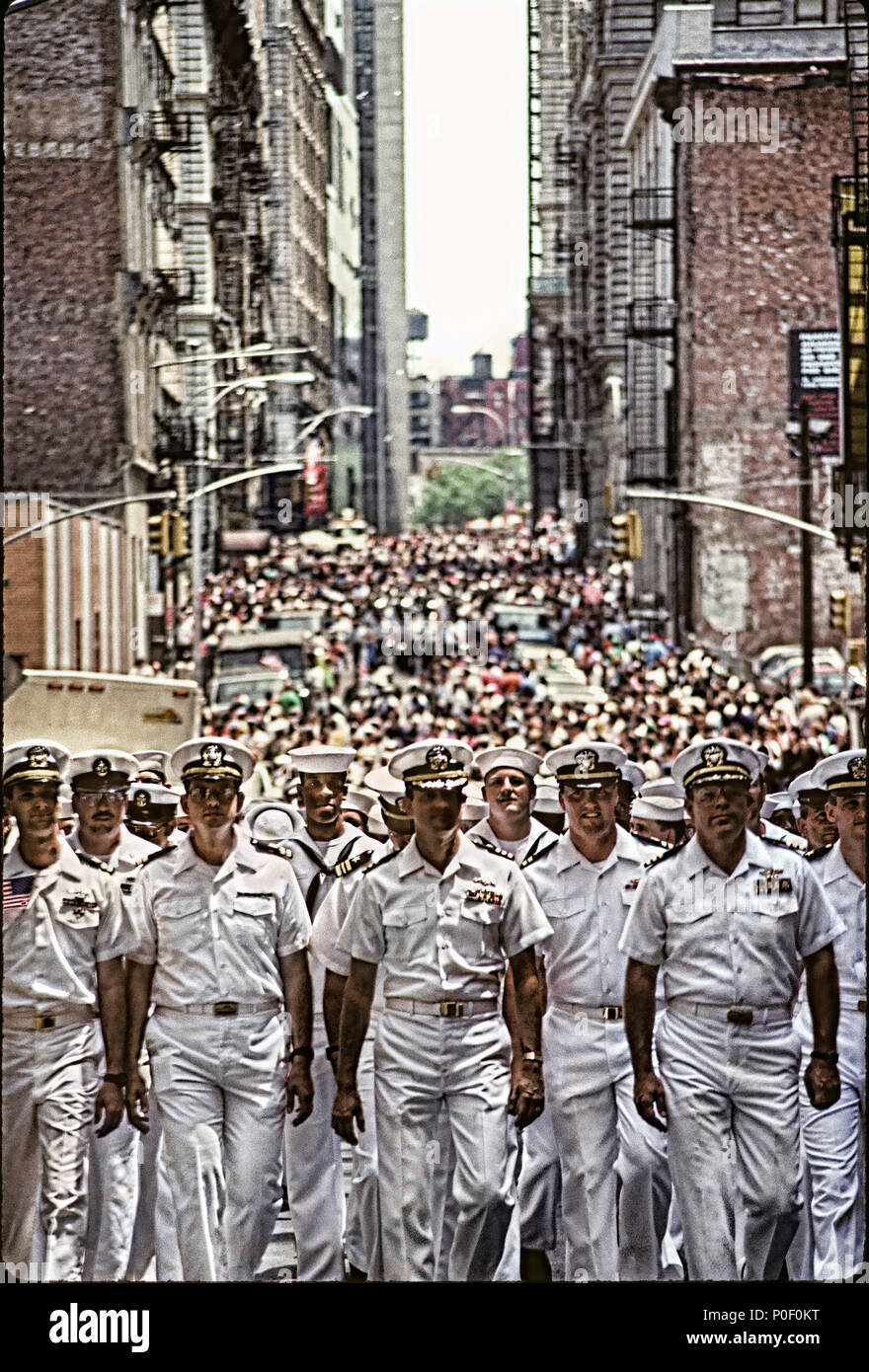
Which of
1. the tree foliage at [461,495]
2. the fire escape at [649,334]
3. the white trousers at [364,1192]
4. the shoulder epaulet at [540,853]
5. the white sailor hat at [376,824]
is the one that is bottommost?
the white trousers at [364,1192]

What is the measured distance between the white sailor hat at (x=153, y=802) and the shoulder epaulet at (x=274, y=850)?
1.51 meters

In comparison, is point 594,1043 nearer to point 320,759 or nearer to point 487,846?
point 487,846

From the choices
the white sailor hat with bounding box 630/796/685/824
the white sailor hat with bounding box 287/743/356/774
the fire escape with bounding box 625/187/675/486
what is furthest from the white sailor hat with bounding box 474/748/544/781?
the fire escape with bounding box 625/187/675/486

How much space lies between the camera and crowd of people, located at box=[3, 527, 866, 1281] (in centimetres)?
766

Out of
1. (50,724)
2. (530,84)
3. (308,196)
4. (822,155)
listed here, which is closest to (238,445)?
(308,196)

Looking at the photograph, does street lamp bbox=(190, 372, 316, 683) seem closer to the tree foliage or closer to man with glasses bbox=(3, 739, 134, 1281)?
the tree foliage

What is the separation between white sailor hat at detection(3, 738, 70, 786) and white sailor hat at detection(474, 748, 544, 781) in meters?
1.69

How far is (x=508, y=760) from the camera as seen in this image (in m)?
9.02

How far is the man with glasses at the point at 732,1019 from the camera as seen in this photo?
762 centimetres

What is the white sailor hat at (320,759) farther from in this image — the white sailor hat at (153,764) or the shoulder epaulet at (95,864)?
the white sailor hat at (153,764)

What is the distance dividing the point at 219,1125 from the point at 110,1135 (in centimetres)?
67

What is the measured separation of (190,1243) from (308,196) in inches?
928

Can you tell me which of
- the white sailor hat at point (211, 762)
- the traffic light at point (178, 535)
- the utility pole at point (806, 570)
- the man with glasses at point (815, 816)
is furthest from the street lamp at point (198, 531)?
the white sailor hat at point (211, 762)

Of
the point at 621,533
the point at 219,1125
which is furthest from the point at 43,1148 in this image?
the point at 621,533
